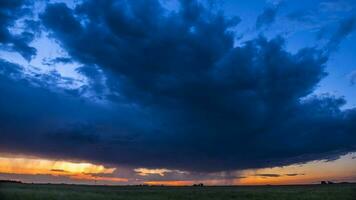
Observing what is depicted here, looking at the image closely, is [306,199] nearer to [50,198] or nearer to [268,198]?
[268,198]

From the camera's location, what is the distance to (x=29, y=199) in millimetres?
49250

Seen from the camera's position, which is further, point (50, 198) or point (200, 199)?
point (200, 199)

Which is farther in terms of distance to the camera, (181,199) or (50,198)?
(181,199)

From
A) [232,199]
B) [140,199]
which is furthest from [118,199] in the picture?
[232,199]

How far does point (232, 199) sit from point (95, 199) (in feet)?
67.8

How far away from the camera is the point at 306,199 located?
2263 inches

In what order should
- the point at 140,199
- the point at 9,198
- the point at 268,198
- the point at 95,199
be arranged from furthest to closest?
the point at 268,198 < the point at 140,199 < the point at 95,199 < the point at 9,198

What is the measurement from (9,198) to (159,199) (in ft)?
69.8

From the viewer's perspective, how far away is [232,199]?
58.6 metres

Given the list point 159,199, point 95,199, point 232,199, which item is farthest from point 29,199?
point 232,199

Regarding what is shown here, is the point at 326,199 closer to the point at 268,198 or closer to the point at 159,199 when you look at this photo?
the point at 268,198

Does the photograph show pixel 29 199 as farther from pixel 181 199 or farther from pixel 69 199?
pixel 181 199

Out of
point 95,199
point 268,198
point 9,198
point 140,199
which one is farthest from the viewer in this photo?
point 268,198

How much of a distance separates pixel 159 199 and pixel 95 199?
9984 millimetres
